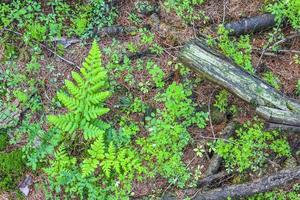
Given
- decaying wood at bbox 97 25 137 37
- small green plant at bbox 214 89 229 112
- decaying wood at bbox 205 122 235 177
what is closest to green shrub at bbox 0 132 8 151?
decaying wood at bbox 97 25 137 37

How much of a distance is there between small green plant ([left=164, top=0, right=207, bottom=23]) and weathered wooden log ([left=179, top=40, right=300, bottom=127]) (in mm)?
829

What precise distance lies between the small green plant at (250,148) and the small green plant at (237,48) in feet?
2.88

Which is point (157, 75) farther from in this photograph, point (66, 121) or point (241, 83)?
point (66, 121)

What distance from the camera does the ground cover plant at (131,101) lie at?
5418 millimetres

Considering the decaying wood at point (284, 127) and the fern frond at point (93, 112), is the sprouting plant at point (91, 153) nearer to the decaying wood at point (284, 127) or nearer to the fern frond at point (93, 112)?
the fern frond at point (93, 112)

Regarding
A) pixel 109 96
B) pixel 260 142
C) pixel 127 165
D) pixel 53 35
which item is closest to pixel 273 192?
pixel 260 142

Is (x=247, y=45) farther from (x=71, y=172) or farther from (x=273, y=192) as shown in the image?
(x=71, y=172)

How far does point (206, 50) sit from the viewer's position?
208 inches

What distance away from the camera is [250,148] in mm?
5512

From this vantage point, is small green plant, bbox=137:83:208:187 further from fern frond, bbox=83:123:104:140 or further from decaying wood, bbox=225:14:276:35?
decaying wood, bbox=225:14:276:35

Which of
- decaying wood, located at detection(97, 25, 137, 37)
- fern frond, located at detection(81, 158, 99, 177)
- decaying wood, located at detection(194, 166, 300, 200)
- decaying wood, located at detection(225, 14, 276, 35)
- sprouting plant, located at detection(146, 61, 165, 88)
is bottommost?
decaying wood, located at detection(194, 166, 300, 200)

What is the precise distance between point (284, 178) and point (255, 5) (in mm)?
2654

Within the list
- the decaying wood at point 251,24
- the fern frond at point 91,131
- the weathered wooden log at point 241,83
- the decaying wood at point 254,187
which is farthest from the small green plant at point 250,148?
the fern frond at point 91,131

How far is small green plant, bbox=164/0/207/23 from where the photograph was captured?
6.04m
